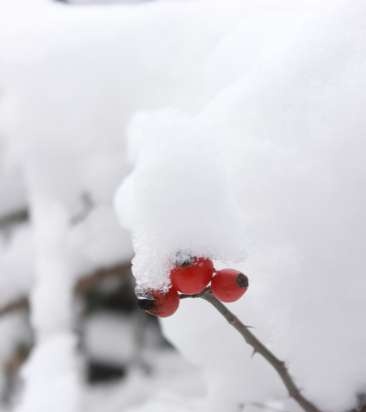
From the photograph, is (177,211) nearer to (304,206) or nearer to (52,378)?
(304,206)

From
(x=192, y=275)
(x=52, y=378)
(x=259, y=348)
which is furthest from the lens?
(x=52, y=378)

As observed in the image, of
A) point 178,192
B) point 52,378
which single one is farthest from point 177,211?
point 52,378

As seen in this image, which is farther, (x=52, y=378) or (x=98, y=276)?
(x=98, y=276)

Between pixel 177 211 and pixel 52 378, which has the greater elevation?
pixel 177 211

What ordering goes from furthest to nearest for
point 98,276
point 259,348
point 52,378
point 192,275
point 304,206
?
1. point 98,276
2. point 52,378
3. point 304,206
4. point 259,348
5. point 192,275

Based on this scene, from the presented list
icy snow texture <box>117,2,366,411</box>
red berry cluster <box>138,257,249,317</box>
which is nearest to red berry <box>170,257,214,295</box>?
red berry cluster <box>138,257,249,317</box>

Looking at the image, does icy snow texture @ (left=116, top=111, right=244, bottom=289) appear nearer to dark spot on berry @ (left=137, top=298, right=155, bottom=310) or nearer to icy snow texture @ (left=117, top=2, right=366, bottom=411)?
dark spot on berry @ (left=137, top=298, right=155, bottom=310)
